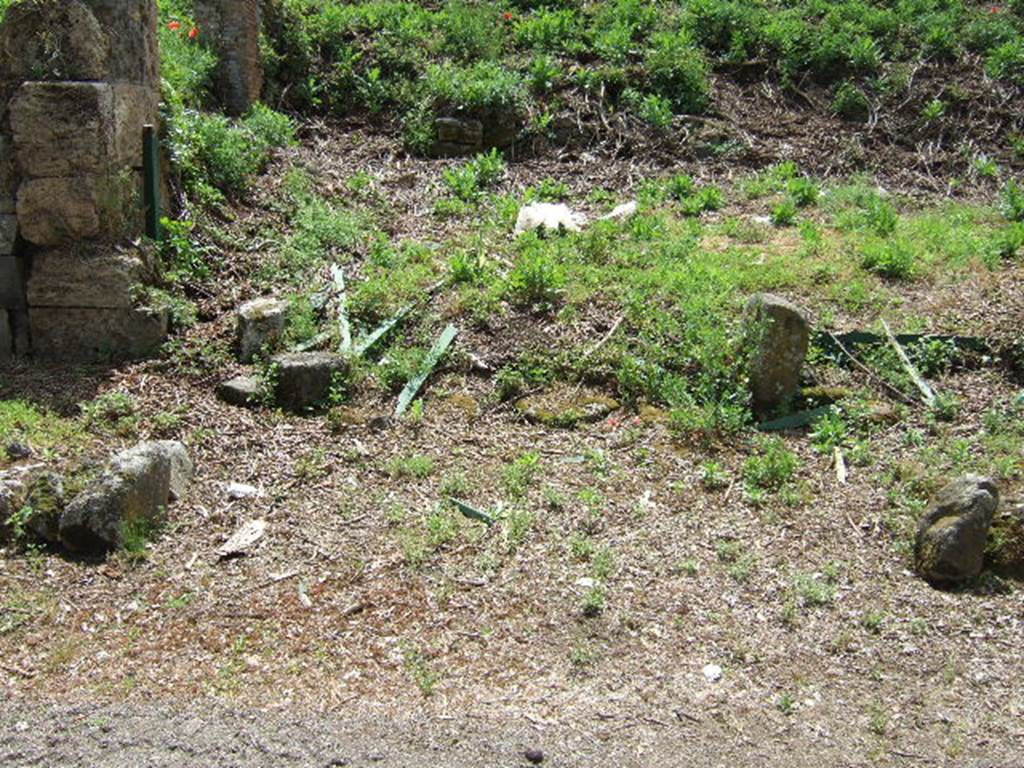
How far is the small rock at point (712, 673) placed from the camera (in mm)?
4309

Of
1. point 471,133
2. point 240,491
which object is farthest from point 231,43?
point 240,491

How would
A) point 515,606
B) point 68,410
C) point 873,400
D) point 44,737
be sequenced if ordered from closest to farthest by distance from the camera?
point 44,737 < point 515,606 < point 68,410 < point 873,400

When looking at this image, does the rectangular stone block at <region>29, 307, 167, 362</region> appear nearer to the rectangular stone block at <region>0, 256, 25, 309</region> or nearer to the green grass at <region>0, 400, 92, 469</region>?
the rectangular stone block at <region>0, 256, 25, 309</region>

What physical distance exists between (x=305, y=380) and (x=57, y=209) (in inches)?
74.6

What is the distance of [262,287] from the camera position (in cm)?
770

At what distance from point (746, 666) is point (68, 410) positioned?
13.6ft

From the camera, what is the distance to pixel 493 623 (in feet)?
15.3

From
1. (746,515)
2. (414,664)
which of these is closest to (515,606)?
(414,664)

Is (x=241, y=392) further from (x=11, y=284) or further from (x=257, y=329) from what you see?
(x=11, y=284)

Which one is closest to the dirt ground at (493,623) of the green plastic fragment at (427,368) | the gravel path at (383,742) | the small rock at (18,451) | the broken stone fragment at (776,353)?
the gravel path at (383,742)

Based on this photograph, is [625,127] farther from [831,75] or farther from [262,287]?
[262,287]

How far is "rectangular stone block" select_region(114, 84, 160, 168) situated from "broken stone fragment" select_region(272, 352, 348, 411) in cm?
176

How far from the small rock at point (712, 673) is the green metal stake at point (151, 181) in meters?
4.92

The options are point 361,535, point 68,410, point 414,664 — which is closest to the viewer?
point 414,664
